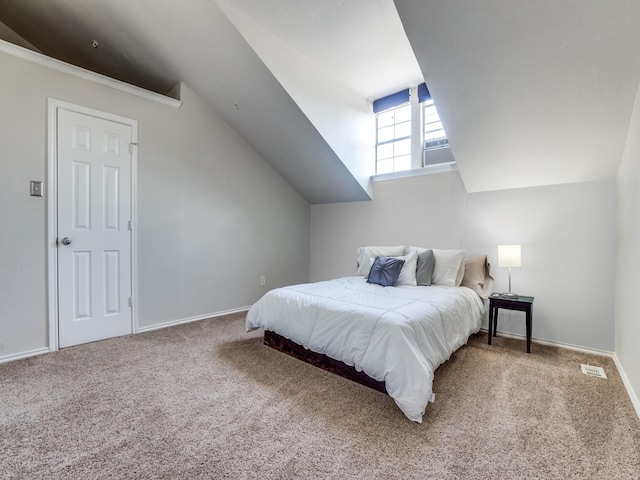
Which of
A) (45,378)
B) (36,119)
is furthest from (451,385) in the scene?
(36,119)

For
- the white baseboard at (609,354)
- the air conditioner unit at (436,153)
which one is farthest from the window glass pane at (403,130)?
the white baseboard at (609,354)

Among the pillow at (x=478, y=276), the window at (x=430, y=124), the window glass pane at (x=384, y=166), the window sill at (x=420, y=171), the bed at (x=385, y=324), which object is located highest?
the window at (x=430, y=124)

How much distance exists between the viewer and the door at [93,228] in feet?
8.52

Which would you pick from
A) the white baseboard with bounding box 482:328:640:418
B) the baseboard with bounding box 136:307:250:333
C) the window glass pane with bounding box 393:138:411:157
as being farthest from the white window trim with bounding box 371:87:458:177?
the baseboard with bounding box 136:307:250:333

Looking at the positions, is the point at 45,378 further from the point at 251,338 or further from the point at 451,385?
the point at 451,385

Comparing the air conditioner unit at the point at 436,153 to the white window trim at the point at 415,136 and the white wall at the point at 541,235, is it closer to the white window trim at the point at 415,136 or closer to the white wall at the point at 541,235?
the white window trim at the point at 415,136

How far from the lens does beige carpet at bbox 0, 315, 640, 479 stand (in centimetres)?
127

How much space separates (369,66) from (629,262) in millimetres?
2937

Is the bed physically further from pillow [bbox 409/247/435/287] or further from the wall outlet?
the wall outlet

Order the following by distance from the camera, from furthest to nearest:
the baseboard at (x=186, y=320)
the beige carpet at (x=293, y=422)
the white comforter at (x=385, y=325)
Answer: the baseboard at (x=186, y=320) < the white comforter at (x=385, y=325) < the beige carpet at (x=293, y=422)

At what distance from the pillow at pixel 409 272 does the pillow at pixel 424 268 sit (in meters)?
0.04

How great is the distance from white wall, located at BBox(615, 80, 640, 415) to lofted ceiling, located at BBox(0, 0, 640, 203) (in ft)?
0.79

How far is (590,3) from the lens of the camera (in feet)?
5.02

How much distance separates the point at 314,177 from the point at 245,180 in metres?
0.94
